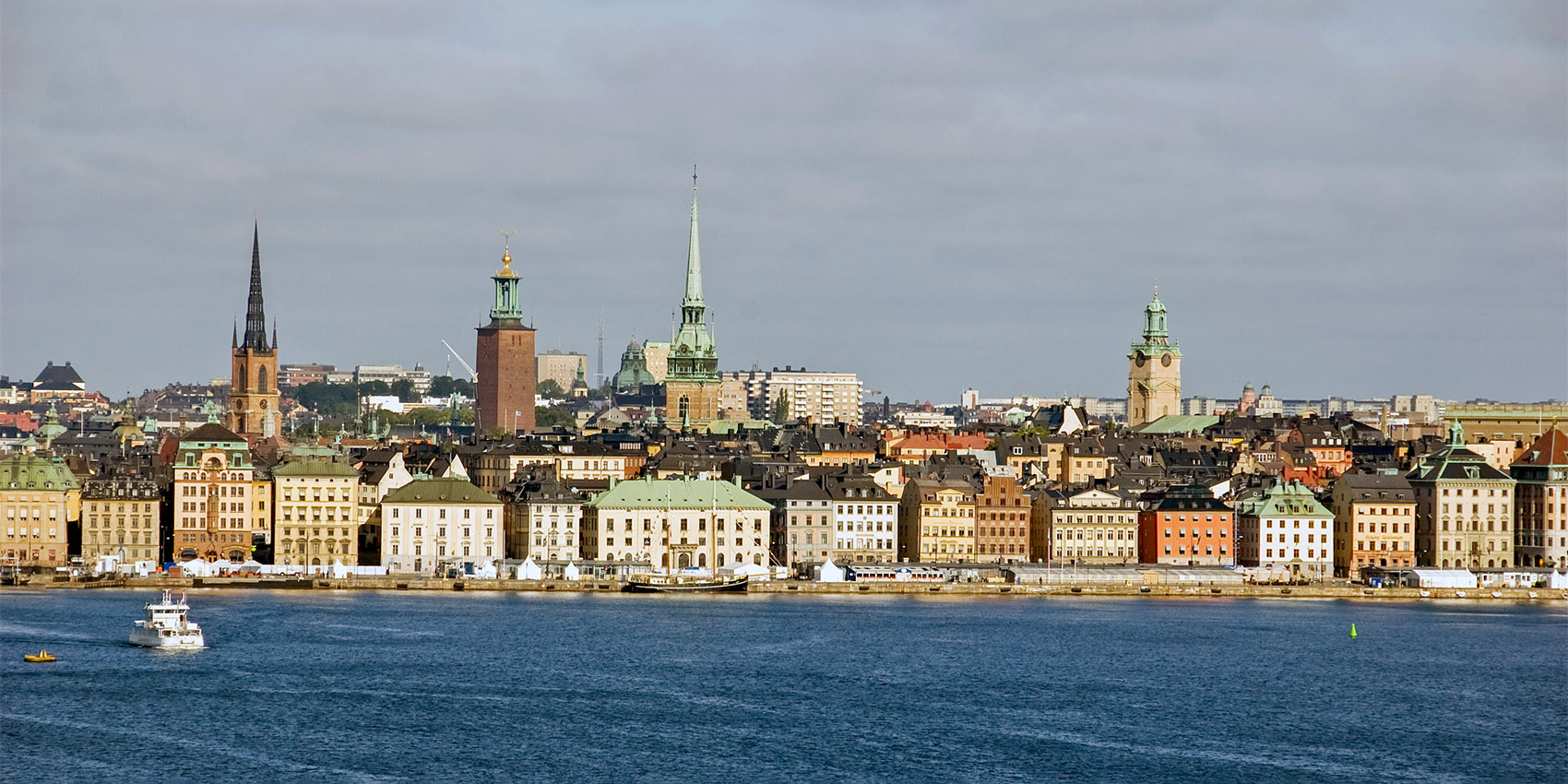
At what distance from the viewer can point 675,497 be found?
292 feet

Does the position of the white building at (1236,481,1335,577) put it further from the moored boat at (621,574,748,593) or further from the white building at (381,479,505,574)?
the white building at (381,479,505,574)

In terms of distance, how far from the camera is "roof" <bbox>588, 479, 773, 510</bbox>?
88.5m

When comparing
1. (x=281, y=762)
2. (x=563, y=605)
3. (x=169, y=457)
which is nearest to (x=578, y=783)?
(x=281, y=762)

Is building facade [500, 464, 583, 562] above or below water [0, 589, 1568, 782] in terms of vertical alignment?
above

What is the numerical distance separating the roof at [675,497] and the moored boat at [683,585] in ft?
14.4

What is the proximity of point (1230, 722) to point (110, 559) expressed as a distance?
45612 mm

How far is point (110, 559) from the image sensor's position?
86938 millimetres

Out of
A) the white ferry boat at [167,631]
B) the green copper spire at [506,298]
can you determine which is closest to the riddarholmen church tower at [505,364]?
the green copper spire at [506,298]

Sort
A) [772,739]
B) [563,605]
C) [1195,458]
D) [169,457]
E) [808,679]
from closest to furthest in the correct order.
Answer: [772,739] → [808,679] → [563,605] → [169,457] → [1195,458]

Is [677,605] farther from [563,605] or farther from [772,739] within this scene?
[772,739]

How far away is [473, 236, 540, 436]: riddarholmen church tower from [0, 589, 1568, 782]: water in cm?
6021

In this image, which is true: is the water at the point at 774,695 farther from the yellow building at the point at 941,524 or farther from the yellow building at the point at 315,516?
the yellow building at the point at 941,524

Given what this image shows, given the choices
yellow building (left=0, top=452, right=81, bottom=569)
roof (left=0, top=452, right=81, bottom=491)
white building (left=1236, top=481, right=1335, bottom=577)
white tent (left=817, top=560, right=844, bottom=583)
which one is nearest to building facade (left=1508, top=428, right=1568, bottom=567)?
white building (left=1236, top=481, right=1335, bottom=577)

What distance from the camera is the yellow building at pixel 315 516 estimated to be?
89.6 m
